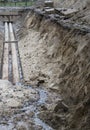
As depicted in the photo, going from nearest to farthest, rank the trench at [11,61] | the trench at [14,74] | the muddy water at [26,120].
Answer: the muddy water at [26,120], the trench at [14,74], the trench at [11,61]

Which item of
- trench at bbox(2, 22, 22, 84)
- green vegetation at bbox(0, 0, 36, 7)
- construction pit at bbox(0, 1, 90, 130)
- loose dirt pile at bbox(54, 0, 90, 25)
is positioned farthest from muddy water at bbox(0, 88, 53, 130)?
green vegetation at bbox(0, 0, 36, 7)

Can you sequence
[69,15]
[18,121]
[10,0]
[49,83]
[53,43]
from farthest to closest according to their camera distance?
[10,0]
[69,15]
[53,43]
[49,83]
[18,121]

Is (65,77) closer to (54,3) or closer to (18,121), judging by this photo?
(18,121)

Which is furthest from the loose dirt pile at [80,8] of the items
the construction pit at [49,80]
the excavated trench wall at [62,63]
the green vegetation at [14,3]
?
the green vegetation at [14,3]

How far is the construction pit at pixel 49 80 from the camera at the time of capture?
979cm

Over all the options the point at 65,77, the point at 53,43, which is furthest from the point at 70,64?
the point at 53,43

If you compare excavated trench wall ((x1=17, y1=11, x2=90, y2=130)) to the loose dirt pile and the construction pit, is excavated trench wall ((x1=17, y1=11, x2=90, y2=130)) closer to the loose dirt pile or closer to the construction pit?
the construction pit

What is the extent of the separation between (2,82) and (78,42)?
12.3 ft

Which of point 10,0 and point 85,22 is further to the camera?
point 10,0

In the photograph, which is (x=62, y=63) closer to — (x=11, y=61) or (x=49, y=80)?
(x=49, y=80)

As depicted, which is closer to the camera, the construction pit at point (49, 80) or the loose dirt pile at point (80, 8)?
the construction pit at point (49, 80)

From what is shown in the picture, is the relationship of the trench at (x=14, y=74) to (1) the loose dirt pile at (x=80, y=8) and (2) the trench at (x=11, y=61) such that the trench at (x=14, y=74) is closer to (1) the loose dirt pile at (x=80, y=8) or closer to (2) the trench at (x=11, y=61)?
(2) the trench at (x=11, y=61)

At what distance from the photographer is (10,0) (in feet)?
126

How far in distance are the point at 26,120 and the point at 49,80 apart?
342 centimetres
